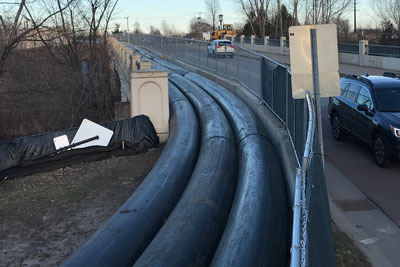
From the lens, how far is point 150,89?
12.4 metres

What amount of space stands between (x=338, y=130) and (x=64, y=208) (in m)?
7.56

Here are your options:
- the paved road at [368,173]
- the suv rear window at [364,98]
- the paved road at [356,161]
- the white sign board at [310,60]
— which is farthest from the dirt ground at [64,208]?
the suv rear window at [364,98]

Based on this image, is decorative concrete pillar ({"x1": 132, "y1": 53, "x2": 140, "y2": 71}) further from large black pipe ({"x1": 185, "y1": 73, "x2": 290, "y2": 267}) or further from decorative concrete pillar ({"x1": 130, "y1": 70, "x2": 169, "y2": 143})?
large black pipe ({"x1": 185, "y1": 73, "x2": 290, "y2": 267})

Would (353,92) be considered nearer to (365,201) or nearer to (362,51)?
(365,201)

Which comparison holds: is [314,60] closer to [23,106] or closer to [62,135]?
[62,135]

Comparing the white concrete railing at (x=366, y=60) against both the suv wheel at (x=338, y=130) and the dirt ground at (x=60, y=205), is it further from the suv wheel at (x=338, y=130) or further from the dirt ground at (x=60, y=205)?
→ the dirt ground at (x=60, y=205)

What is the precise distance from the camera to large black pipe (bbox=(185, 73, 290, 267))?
171 inches

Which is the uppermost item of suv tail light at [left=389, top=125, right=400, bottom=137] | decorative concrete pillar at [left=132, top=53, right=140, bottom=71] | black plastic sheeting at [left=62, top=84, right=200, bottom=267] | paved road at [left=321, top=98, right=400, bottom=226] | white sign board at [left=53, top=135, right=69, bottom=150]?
decorative concrete pillar at [left=132, top=53, right=140, bottom=71]

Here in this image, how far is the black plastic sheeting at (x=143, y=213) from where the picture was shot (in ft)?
15.7

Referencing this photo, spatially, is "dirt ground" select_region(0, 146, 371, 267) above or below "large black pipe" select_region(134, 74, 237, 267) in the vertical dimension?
below

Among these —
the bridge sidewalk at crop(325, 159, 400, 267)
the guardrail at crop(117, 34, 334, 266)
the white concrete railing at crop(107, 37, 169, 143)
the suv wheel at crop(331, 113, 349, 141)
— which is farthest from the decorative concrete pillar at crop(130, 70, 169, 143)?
the bridge sidewalk at crop(325, 159, 400, 267)

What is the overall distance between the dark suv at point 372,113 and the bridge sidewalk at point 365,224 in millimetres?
1290

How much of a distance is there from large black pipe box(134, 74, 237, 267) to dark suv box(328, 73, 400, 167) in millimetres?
3267

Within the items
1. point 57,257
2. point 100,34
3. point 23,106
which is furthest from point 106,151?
point 100,34
